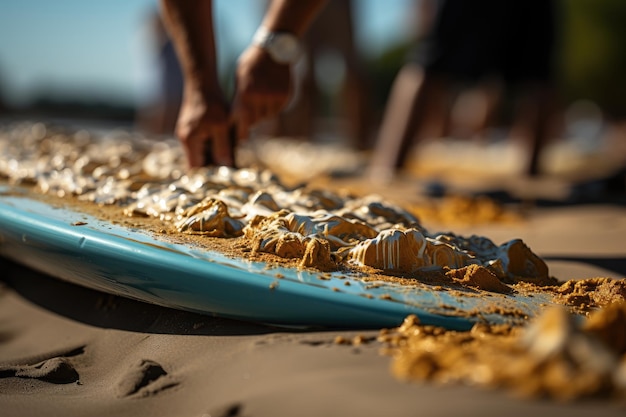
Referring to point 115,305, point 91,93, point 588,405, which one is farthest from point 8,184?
point 91,93

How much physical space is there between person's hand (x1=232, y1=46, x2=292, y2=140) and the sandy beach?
74cm

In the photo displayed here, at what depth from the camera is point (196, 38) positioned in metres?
2.05

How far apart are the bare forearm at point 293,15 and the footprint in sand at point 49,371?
1.22 meters

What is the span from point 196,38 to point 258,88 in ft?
0.89

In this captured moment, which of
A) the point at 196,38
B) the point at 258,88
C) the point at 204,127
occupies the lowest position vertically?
the point at 204,127

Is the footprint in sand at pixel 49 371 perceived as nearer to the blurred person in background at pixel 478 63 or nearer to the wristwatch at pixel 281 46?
the wristwatch at pixel 281 46

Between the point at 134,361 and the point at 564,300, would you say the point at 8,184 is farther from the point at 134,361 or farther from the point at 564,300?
the point at 564,300

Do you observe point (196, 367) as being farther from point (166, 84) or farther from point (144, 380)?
point (166, 84)

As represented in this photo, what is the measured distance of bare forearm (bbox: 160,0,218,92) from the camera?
79.7 inches

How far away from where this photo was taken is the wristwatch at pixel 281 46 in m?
2.01

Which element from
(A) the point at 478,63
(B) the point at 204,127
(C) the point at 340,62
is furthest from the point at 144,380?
(C) the point at 340,62

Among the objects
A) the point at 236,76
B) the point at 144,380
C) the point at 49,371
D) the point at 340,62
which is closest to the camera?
the point at 144,380

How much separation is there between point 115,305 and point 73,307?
6.8 inches

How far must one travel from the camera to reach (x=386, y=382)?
0.88 m
